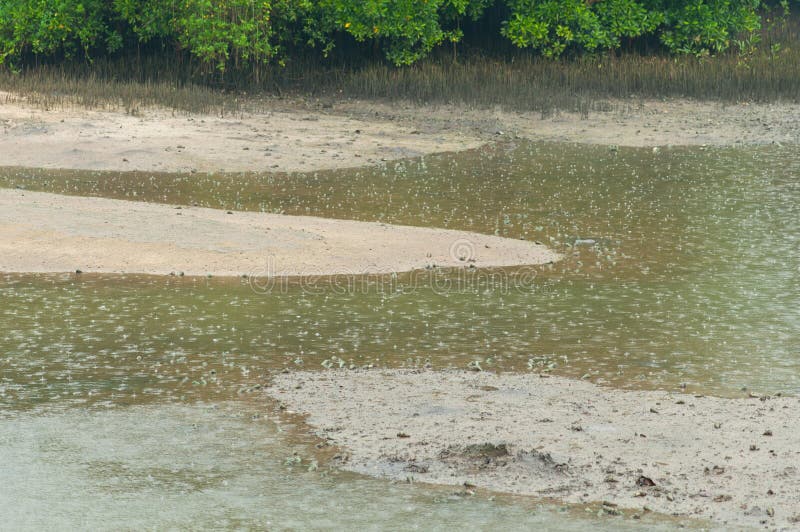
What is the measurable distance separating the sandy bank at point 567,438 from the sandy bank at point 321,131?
11.8 meters

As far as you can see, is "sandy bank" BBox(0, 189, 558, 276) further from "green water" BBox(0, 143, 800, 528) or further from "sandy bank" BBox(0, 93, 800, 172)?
"sandy bank" BBox(0, 93, 800, 172)

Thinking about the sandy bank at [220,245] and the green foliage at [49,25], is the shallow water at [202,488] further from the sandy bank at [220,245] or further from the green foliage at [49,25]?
the green foliage at [49,25]

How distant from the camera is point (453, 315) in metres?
11.3

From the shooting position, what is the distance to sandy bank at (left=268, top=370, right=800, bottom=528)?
708 cm

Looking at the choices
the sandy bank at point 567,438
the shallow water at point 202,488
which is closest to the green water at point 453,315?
the shallow water at point 202,488

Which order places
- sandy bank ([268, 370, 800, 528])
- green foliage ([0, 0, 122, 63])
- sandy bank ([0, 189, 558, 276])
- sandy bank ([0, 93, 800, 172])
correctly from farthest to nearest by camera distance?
green foliage ([0, 0, 122, 63]) → sandy bank ([0, 93, 800, 172]) → sandy bank ([0, 189, 558, 276]) → sandy bank ([268, 370, 800, 528])

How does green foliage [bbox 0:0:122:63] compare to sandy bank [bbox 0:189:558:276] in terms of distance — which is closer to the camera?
sandy bank [bbox 0:189:558:276]

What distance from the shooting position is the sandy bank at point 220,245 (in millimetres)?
13148

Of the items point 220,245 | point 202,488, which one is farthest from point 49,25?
point 202,488

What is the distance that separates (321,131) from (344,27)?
5738 mm

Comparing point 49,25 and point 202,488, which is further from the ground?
point 49,25

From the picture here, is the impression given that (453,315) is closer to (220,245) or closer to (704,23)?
(220,245)

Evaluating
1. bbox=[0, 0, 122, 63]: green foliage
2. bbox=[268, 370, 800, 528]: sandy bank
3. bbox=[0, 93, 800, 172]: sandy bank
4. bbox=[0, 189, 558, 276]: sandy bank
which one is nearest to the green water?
bbox=[268, 370, 800, 528]: sandy bank

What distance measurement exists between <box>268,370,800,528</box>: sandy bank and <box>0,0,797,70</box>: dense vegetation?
1901 centimetres
